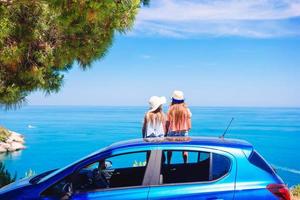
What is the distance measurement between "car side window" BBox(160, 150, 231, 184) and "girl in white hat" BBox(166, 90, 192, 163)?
3.16 meters

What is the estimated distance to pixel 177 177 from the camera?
16.0ft

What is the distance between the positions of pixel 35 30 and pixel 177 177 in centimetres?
522

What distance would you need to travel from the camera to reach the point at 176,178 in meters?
4.82

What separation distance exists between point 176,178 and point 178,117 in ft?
11.7

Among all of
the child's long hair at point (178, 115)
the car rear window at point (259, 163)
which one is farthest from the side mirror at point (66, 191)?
the child's long hair at point (178, 115)

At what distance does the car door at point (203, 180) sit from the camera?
14.6ft

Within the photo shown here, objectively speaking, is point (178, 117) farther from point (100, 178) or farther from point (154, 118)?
point (100, 178)

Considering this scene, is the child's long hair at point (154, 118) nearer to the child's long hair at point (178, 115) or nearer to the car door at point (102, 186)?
the child's long hair at point (178, 115)

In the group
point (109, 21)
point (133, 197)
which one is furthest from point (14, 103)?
point (133, 197)

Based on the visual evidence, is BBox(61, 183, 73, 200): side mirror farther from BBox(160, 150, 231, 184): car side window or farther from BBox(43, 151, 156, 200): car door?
BBox(160, 150, 231, 184): car side window

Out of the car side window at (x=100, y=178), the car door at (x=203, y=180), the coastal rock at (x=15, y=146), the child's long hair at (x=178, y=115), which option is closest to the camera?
the car door at (x=203, y=180)

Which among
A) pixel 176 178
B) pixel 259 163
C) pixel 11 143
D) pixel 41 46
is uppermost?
pixel 41 46

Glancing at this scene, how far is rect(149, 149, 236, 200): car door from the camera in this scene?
14.6ft

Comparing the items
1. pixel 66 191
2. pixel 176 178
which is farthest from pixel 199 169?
pixel 66 191
